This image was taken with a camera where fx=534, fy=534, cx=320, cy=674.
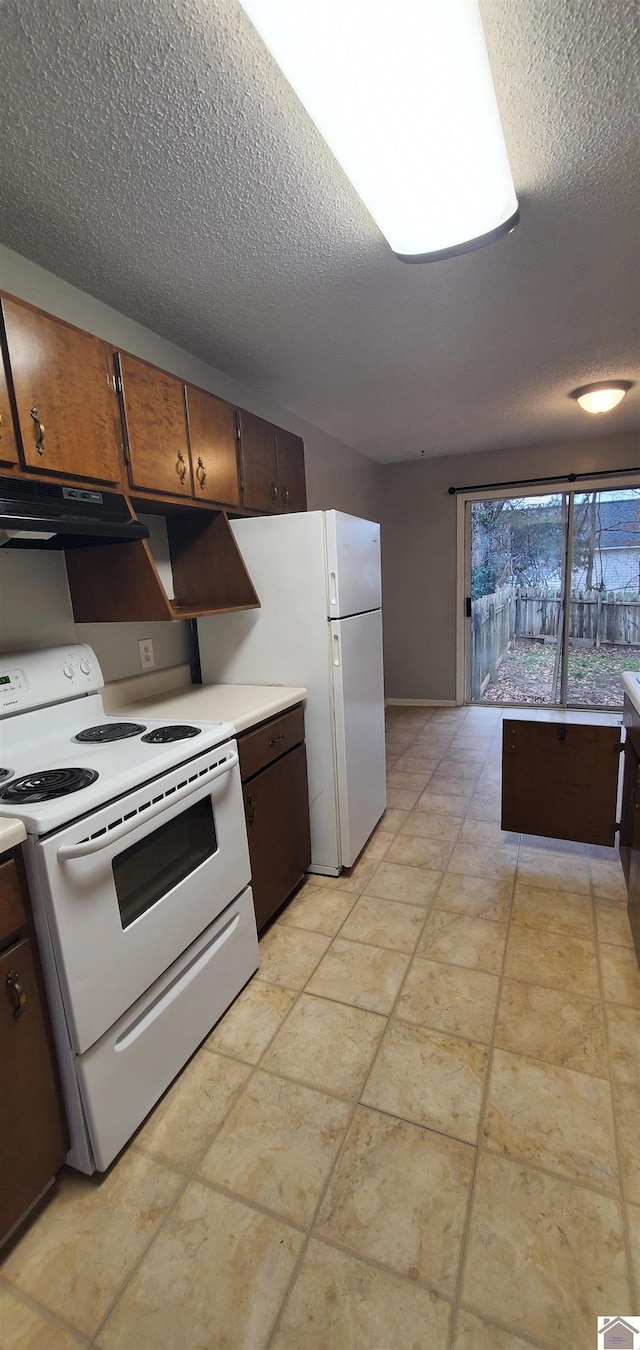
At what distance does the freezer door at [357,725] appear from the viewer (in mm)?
2250

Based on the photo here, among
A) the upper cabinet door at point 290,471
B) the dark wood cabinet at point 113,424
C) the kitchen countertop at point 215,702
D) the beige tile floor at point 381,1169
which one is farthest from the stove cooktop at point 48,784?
the upper cabinet door at point 290,471

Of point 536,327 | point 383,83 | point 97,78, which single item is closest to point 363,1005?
point 383,83

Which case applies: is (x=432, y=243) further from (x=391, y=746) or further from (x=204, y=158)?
(x=391, y=746)

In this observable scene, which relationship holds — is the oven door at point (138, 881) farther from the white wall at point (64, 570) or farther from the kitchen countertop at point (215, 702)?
the white wall at point (64, 570)

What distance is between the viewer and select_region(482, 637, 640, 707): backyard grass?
4777mm

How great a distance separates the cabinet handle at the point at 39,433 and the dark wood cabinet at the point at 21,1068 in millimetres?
1007

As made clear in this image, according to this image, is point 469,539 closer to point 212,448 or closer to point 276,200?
point 212,448

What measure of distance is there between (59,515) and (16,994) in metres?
1.09

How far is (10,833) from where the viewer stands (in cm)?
102

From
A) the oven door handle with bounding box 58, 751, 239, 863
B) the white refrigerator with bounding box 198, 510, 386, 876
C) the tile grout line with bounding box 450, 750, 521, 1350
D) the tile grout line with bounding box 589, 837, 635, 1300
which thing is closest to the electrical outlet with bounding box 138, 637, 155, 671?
the white refrigerator with bounding box 198, 510, 386, 876

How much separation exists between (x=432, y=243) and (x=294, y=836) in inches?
81.7

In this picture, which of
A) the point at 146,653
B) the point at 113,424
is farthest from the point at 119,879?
the point at 113,424

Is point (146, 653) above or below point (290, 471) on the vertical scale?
below

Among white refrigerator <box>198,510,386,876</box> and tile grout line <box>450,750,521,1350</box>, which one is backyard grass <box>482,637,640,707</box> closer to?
white refrigerator <box>198,510,386,876</box>
